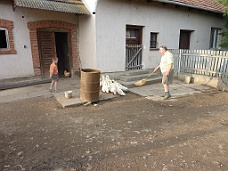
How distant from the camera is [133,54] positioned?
8.55m

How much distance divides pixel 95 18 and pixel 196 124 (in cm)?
541

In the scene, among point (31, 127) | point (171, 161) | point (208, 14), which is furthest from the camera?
point (208, 14)

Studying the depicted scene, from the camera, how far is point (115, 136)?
11.3ft

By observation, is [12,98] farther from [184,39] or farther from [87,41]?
[184,39]

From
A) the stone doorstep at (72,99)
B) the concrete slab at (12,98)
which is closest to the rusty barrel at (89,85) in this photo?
the stone doorstep at (72,99)

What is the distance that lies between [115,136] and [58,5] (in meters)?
5.81

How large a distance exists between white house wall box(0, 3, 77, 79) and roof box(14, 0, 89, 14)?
92cm

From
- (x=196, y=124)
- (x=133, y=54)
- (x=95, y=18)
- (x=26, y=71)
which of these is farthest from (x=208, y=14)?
(x=26, y=71)

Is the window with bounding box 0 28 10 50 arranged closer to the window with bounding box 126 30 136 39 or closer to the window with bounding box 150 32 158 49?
the window with bounding box 126 30 136 39

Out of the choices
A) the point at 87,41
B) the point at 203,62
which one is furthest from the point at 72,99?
the point at 203,62

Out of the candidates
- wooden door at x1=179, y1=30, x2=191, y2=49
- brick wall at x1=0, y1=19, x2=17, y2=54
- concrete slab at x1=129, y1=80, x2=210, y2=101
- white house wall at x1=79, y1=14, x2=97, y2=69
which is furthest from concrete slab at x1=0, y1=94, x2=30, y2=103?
→ wooden door at x1=179, y1=30, x2=191, y2=49

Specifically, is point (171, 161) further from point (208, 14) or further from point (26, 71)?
point (208, 14)

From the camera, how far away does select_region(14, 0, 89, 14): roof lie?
5.89 meters

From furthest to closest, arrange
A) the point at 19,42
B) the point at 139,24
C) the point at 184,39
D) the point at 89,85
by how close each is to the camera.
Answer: the point at 184,39, the point at 139,24, the point at 19,42, the point at 89,85
